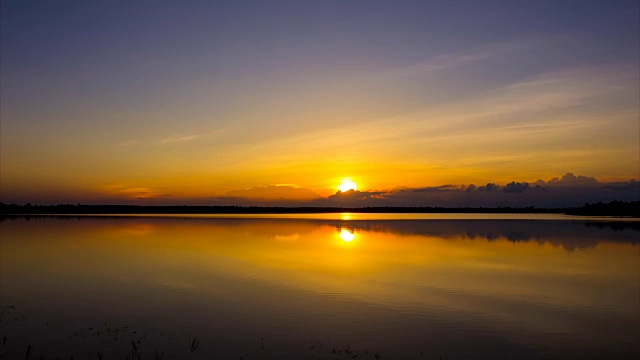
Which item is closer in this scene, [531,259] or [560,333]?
[560,333]

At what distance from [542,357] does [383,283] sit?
1199cm

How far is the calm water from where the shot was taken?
544 inches

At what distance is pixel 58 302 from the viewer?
19516 millimetres

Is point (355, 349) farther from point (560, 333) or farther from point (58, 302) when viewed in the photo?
point (58, 302)

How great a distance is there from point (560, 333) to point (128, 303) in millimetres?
15566

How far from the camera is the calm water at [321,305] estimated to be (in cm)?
1382

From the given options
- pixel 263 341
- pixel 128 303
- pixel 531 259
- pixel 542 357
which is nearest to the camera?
pixel 542 357

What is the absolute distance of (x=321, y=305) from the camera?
19453mm

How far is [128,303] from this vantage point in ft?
63.8

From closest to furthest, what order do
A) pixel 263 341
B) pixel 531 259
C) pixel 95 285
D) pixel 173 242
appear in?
1. pixel 263 341
2. pixel 95 285
3. pixel 531 259
4. pixel 173 242

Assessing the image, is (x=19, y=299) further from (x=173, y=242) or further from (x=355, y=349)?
(x=173, y=242)

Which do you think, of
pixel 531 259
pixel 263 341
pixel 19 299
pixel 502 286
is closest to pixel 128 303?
pixel 19 299

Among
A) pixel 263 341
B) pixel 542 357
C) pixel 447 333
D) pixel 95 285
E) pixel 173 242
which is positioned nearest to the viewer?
pixel 542 357

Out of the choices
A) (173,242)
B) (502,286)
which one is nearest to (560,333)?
(502,286)
